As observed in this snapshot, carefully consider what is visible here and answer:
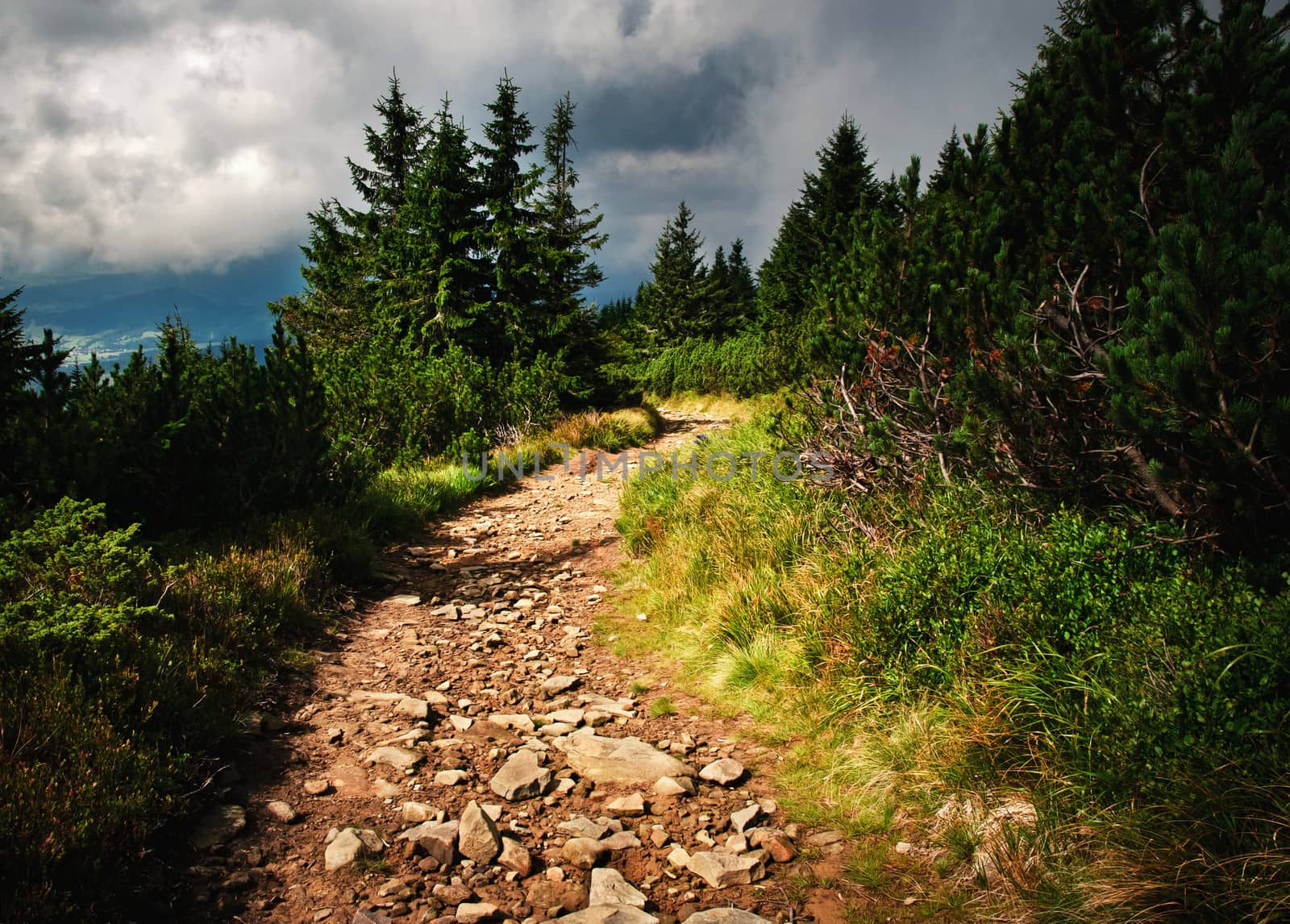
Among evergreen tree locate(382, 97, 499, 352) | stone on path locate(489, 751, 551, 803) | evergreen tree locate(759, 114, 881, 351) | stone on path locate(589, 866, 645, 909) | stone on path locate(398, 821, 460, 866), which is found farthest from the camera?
evergreen tree locate(759, 114, 881, 351)

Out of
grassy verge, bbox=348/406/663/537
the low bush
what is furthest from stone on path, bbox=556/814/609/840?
grassy verge, bbox=348/406/663/537

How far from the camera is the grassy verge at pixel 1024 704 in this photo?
203 cm

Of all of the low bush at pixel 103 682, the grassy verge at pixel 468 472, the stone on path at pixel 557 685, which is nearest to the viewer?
the low bush at pixel 103 682

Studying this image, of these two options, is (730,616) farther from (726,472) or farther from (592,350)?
(592,350)

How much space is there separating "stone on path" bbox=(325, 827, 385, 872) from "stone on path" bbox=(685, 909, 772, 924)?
4.48 feet

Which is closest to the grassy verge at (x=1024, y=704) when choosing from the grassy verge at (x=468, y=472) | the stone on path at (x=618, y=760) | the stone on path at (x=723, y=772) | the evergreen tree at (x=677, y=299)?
the stone on path at (x=723, y=772)

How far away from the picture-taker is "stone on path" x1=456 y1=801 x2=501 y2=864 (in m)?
2.67

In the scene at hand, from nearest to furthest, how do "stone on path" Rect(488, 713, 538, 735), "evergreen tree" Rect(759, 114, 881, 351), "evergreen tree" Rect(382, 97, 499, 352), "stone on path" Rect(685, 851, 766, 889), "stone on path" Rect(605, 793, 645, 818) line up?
"stone on path" Rect(685, 851, 766, 889) → "stone on path" Rect(605, 793, 645, 818) → "stone on path" Rect(488, 713, 538, 735) → "evergreen tree" Rect(382, 97, 499, 352) → "evergreen tree" Rect(759, 114, 881, 351)

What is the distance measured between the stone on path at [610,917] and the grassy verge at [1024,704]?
31.5 inches

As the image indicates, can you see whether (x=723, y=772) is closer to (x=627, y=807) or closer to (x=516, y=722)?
(x=627, y=807)

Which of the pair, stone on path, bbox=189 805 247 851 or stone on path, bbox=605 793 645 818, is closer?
stone on path, bbox=189 805 247 851

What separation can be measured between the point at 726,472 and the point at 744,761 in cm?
449

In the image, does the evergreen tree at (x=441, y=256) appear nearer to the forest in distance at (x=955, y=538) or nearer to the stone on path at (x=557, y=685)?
the forest in distance at (x=955, y=538)

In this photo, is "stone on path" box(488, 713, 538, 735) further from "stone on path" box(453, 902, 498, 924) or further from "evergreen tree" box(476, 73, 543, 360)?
"evergreen tree" box(476, 73, 543, 360)
